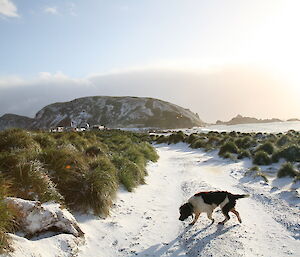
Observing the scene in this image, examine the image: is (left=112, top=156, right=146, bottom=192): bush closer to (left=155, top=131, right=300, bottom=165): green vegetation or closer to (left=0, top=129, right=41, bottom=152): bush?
(left=0, top=129, right=41, bottom=152): bush

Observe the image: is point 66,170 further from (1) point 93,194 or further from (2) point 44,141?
(2) point 44,141

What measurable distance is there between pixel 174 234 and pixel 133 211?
1.88m

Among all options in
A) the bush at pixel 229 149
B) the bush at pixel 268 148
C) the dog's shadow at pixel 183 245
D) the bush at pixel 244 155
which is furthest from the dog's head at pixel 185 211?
the bush at pixel 229 149

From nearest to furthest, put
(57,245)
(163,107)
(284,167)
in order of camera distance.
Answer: (57,245) → (284,167) → (163,107)

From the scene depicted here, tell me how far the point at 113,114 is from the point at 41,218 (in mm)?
129337

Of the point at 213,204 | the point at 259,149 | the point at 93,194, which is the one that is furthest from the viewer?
the point at 259,149

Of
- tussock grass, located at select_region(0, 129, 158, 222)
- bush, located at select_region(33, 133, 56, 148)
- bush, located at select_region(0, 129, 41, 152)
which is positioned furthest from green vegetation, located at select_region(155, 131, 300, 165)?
bush, located at select_region(0, 129, 41, 152)

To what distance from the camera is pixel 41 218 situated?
5.58m

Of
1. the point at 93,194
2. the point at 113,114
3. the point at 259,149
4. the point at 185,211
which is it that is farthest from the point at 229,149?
the point at 113,114

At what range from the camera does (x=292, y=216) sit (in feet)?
25.4

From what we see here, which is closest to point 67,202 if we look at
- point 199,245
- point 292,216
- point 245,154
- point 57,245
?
point 57,245

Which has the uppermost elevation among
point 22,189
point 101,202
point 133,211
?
point 22,189

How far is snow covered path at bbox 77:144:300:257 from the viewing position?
5.80 m

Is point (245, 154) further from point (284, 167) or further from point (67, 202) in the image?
point (67, 202)
